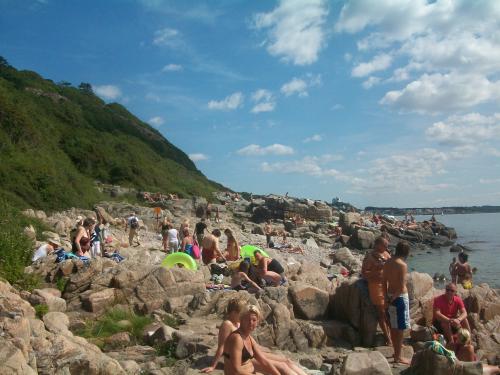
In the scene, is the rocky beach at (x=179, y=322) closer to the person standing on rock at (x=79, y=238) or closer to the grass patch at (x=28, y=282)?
the grass patch at (x=28, y=282)

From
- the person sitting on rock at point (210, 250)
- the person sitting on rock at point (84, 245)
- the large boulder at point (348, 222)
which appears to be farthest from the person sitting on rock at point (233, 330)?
the large boulder at point (348, 222)

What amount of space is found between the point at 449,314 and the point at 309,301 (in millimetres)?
2652

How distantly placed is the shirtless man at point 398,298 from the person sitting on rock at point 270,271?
3.41 m

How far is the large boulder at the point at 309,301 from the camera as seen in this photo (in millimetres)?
A: 9523

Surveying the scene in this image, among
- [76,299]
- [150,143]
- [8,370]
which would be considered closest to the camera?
[8,370]

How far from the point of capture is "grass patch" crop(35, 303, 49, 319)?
8259mm

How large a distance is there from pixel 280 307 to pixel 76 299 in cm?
423

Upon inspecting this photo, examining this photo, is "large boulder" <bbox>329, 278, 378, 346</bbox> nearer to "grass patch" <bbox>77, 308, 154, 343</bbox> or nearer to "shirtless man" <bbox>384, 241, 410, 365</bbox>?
"shirtless man" <bbox>384, 241, 410, 365</bbox>

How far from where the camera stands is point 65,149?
157 ft

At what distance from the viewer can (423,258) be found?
34.7 m

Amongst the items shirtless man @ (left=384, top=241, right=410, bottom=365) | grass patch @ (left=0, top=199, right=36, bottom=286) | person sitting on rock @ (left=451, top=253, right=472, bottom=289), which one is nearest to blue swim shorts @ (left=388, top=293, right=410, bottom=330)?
shirtless man @ (left=384, top=241, right=410, bottom=365)

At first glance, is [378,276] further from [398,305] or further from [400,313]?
[400,313]

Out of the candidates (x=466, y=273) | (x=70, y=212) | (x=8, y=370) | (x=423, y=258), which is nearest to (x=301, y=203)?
(x=423, y=258)

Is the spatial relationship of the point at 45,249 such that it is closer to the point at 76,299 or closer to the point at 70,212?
the point at 76,299
